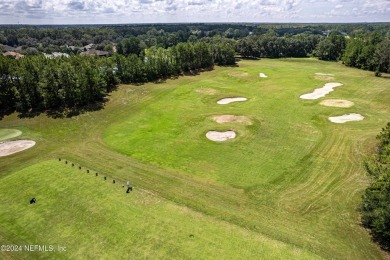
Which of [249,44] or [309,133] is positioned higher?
[249,44]

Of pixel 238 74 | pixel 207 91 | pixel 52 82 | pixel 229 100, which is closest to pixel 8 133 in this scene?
pixel 52 82

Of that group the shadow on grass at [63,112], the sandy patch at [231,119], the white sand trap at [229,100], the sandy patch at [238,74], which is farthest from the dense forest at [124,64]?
the sandy patch at [231,119]

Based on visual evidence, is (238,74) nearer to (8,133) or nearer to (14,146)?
(8,133)

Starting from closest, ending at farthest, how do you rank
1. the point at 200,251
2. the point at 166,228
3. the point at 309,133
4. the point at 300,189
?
the point at 200,251 < the point at 166,228 < the point at 300,189 < the point at 309,133

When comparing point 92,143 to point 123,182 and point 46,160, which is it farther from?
point 123,182

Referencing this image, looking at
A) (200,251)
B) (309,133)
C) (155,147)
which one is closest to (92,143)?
(155,147)

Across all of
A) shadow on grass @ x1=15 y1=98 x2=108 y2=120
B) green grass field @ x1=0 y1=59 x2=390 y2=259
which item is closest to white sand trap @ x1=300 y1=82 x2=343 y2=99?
green grass field @ x1=0 y1=59 x2=390 y2=259

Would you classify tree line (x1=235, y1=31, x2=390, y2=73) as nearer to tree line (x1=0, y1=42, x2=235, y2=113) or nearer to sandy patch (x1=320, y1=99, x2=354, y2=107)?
sandy patch (x1=320, y1=99, x2=354, y2=107)
